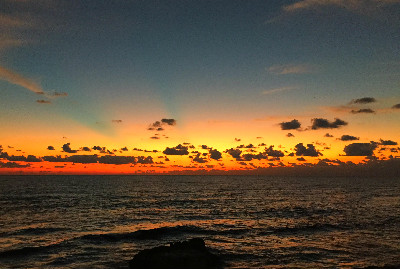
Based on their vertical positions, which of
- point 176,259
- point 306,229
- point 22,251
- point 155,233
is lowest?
point 155,233

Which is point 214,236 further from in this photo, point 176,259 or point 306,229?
point 176,259

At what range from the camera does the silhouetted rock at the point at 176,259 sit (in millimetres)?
21422

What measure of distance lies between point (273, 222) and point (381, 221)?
16876 millimetres

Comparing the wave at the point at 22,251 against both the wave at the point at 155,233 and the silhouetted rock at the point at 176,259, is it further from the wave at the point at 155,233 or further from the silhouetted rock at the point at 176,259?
the silhouetted rock at the point at 176,259

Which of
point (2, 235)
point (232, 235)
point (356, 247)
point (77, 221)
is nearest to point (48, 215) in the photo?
point (77, 221)

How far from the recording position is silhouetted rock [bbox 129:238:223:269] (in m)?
21.4

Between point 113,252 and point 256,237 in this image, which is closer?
point 113,252

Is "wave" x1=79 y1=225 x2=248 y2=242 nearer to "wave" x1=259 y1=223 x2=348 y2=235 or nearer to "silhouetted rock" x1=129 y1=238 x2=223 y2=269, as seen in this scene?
"wave" x1=259 y1=223 x2=348 y2=235

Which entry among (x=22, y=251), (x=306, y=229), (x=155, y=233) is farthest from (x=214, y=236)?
(x=22, y=251)

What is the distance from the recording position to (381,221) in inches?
1873

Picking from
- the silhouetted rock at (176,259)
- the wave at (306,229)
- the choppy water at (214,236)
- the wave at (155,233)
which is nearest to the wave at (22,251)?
the choppy water at (214,236)

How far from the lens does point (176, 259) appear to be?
71.7ft

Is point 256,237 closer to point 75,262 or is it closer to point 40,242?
point 75,262

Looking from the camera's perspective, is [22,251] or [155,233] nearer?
[22,251]
